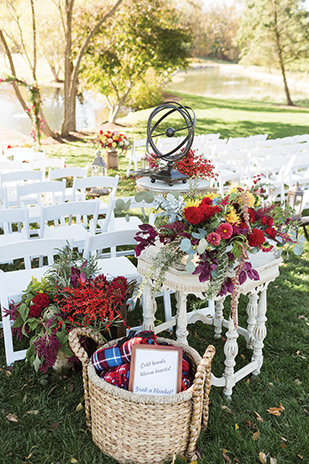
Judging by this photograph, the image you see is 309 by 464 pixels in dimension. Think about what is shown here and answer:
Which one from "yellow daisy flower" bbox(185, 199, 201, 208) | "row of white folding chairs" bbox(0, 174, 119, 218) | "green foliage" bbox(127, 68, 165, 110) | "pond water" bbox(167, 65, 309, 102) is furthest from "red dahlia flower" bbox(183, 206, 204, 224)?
"pond water" bbox(167, 65, 309, 102)

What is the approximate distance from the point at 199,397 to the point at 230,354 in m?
0.63

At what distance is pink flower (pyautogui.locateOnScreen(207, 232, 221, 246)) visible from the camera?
224cm

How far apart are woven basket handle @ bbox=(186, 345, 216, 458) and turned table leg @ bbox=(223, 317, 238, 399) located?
364mm

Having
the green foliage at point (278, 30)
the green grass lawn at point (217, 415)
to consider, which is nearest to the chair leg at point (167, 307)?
the green grass lawn at point (217, 415)

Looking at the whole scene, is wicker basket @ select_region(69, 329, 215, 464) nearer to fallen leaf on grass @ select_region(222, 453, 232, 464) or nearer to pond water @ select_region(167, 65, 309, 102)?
fallen leaf on grass @ select_region(222, 453, 232, 464)

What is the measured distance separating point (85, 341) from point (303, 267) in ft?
9.67

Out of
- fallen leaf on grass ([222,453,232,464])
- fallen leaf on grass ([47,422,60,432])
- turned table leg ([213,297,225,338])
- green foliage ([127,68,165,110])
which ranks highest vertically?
green foliage ([127,68,165,110])

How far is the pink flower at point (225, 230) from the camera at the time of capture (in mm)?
2264

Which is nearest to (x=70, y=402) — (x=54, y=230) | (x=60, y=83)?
(x=54, y=230)

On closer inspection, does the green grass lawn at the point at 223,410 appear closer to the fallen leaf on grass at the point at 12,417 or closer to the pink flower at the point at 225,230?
the fallen leaf on grass at the point at 12,417

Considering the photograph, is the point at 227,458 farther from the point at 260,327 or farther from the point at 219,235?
the point at 219,235

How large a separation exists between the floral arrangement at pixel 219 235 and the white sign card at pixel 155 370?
0.37 m

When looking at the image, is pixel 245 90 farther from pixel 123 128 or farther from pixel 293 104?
pixel 123 128

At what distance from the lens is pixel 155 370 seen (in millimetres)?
2270
